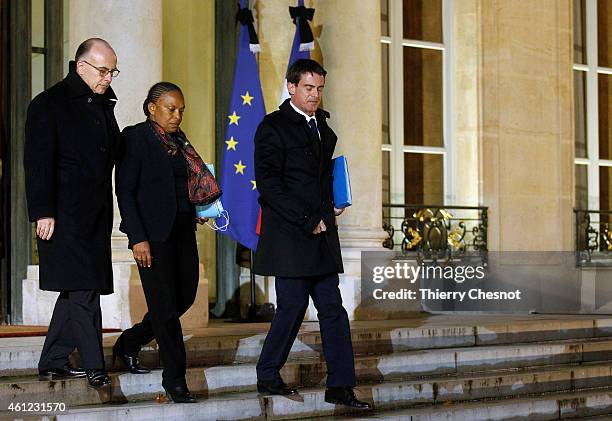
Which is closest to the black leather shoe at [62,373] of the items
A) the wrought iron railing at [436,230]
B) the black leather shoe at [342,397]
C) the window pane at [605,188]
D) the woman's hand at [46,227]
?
the woman's hand at [46,227]

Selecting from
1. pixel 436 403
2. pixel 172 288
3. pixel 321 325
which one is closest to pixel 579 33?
pixel 436 403

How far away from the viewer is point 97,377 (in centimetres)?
639

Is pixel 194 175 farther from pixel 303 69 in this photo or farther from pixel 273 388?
pixel 273 388

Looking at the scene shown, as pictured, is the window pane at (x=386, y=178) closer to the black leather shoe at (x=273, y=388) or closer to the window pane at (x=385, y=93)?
the window pane at (x=385, y=93)

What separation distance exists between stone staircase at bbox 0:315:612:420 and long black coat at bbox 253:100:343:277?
0.85m

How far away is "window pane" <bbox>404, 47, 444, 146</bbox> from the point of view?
42.6ft

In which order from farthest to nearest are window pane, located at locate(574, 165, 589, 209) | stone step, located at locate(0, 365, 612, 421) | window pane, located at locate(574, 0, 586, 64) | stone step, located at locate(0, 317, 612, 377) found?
window pane, located at locate(574, 0, 586, 64)
window pane, located at locate(574, 165, 589, 209)
stone step, located at locate(0, 317, 612, 377)
stone step, located at locate(0, 365, 612, 421)

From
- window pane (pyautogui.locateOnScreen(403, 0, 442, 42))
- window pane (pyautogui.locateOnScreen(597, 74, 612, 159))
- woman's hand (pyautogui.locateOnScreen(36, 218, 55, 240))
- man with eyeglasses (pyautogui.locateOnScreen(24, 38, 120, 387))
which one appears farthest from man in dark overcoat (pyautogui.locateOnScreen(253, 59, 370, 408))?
window pane (pyautogui.locateOnScreen(597, 74, 612, 159))

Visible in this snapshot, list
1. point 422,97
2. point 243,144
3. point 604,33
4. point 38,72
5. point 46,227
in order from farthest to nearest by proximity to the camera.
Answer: point 604,33 → point 422,97 → point 38,72 → point 243,144 → point 46,227

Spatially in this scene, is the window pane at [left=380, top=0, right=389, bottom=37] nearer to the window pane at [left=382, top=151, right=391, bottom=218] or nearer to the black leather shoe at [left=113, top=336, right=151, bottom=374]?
the window pane at [left=382, top=151, right=391, bottom=218]

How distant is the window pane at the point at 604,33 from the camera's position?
48.1 ft

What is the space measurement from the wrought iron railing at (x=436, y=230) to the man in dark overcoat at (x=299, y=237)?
5321 millimetres

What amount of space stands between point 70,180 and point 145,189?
42cm

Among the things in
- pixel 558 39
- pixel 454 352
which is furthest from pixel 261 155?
pixel 558 39
